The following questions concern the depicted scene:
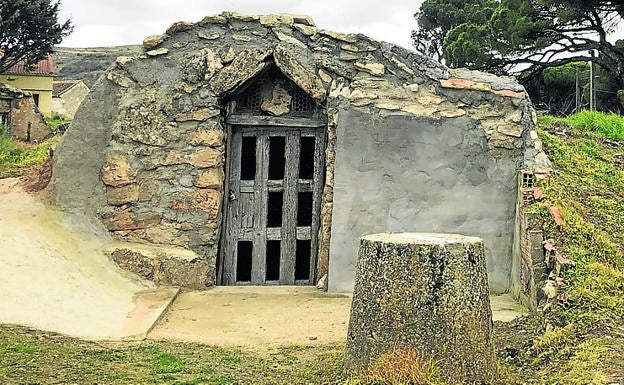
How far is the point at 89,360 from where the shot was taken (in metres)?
4.70

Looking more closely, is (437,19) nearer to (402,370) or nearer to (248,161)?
(248,161)

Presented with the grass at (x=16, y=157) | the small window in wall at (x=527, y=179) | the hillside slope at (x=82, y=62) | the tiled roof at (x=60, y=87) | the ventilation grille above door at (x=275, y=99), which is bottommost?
the grass at (x=16, y=157)

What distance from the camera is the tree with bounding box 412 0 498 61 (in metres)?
36.1

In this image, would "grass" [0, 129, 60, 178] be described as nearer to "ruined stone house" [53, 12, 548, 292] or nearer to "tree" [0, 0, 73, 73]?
"ruined stone house" [53, 12, 548, 292]

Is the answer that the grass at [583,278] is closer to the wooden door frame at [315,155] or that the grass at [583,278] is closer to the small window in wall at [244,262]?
the wooden door frame at [315,155]

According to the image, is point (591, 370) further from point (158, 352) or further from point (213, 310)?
point (213, 310)

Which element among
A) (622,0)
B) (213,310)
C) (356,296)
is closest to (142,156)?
(213,310)

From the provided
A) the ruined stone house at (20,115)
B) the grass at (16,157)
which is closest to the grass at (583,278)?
the grass at (16,157)

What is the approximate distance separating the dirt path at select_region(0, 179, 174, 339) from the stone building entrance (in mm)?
1204

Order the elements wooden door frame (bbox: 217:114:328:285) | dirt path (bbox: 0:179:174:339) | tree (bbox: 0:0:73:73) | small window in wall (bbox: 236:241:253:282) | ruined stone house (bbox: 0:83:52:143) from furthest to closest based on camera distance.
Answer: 1. tree (bbox: 0:0:73:73)
2. ruined stone house (bbox: 0:83:52:143)
3. small window in wall (bbox: 236:241:253:282)
4. wooden door frame (bbox: 217:114:328:285)
5. dirt path (bbox: 0:179:174:339)

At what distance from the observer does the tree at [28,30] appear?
23312 millimetres

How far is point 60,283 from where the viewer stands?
628 centimetres

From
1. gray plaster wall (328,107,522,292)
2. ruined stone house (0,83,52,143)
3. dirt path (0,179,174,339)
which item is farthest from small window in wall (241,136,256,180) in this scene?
ruined stone house (0,83,52,143)

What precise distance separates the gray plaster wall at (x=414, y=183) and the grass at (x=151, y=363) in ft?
7.27
